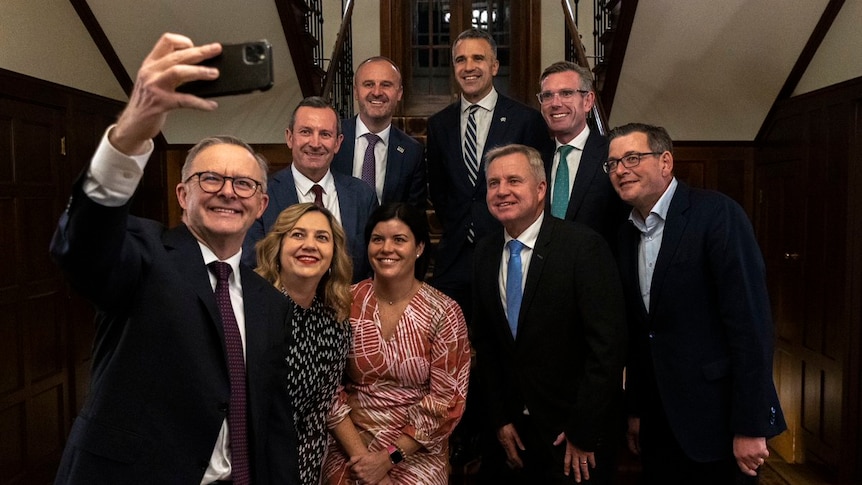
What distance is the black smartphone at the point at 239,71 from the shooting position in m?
0.95

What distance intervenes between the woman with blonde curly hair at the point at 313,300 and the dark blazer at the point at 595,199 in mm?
861

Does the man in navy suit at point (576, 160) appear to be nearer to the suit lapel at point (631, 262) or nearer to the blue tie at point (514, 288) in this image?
the suit lapel at point (631, 262)

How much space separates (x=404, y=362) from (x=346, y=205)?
710 mm

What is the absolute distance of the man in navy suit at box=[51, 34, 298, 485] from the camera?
3.45 feet

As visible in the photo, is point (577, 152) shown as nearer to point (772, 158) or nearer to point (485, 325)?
point (485, 325)

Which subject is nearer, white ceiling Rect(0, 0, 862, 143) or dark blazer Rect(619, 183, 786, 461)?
dark blazer Rect(619, 183, 786, 461)

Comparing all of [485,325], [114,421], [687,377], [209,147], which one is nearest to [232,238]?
[209,147]

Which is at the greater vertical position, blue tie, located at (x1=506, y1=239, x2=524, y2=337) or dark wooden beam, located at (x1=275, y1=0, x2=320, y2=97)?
dark wooden beam, located at (x1=275, y1=0, x2=320, y2=97)

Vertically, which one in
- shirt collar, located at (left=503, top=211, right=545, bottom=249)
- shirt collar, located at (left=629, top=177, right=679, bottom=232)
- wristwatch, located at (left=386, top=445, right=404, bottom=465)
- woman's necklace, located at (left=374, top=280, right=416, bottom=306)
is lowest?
wristwatch, located at (left=386, top=445, right=404, bottom=465)

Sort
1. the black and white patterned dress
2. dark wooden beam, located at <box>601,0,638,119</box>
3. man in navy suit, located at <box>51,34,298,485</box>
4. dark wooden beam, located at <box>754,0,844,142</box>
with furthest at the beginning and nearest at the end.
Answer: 1. dark wooden beam, located at <box>601,0,638,119</box>
2. dark wooden beam, located at <box>754,0,844,142</box>
3. the black and white patterned dress
4. man in navy suit, located at <box>51,34,298,485</box>

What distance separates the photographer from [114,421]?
1259 millimetres

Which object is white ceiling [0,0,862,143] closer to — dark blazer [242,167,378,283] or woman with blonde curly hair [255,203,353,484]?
dark blazer [242,167,378,283]

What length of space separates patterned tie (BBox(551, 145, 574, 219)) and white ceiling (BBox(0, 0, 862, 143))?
2258 millimetres

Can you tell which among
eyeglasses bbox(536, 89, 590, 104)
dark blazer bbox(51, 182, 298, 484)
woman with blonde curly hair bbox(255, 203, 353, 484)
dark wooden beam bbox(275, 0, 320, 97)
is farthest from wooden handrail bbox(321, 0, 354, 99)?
dark blazer bbox(51, 182, 298, 484)
